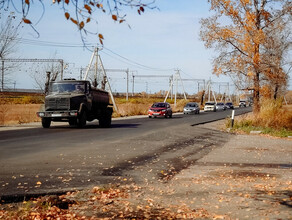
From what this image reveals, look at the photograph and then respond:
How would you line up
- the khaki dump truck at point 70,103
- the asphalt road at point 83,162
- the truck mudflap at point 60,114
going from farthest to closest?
the khaki dump truck at point 70,103
the truck mudflap at point 60,114
the asphalt road at point 83,162

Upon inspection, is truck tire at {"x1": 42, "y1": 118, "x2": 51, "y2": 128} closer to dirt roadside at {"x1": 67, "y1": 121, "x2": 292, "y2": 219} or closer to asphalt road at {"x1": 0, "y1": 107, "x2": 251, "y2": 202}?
asphalt road at {"x1": 0, "y1": 107, "x2": 251, "y2": 202}

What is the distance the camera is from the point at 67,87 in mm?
21453

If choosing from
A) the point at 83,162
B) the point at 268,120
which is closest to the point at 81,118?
the point at 268,120

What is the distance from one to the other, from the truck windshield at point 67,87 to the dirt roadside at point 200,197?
514 inches

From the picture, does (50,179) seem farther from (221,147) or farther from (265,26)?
(265,26)

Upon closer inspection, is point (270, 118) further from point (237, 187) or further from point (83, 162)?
point (237, 187)

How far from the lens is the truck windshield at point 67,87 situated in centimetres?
2134

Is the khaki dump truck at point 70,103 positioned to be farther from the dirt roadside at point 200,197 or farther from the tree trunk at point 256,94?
the dirt roadside at point 200,197

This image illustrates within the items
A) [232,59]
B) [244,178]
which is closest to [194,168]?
[244,178]

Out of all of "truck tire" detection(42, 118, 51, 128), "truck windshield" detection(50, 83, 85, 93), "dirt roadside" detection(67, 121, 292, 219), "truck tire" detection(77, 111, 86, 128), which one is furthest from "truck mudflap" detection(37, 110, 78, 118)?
"dirt roadside" detection(67, 121, 292, 219)

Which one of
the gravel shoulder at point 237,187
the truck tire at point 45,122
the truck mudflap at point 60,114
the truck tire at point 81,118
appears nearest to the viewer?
the gravel shoulder at point 237,187

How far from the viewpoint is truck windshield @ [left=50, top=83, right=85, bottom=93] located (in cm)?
2134

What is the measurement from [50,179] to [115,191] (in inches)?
67.6

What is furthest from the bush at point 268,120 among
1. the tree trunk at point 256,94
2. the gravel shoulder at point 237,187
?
the gravel shoulder at point 237,187
